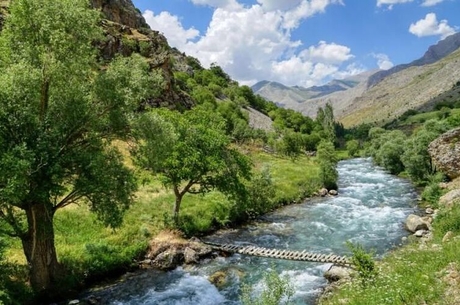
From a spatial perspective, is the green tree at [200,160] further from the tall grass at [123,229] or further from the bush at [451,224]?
the bush at [451,224]

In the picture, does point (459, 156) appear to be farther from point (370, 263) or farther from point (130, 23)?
point (130, 23)

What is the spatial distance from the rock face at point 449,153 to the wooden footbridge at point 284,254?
25403 millimetres

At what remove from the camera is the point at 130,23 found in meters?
128

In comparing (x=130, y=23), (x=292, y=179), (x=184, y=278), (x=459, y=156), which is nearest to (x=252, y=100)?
(x=130, y=23)

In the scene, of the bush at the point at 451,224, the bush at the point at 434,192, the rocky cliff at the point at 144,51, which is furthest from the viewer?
the rocky cliff at the point at 144,51

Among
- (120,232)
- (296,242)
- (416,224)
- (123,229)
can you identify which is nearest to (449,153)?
(416,224)

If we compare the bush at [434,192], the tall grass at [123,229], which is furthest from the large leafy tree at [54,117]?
the bush at [434,192]

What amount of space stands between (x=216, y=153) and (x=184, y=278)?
1428 centimetres

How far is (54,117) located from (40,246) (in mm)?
7537

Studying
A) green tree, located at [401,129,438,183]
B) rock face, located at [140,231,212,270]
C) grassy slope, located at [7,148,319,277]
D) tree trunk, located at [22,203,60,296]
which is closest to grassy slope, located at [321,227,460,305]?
Result: rock face, located at [140,231,212,270]

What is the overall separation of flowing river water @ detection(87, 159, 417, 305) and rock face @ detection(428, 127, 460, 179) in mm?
5856

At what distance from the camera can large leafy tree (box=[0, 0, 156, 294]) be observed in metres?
19.3

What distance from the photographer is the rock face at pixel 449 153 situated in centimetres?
4553

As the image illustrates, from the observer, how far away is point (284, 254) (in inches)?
1214
